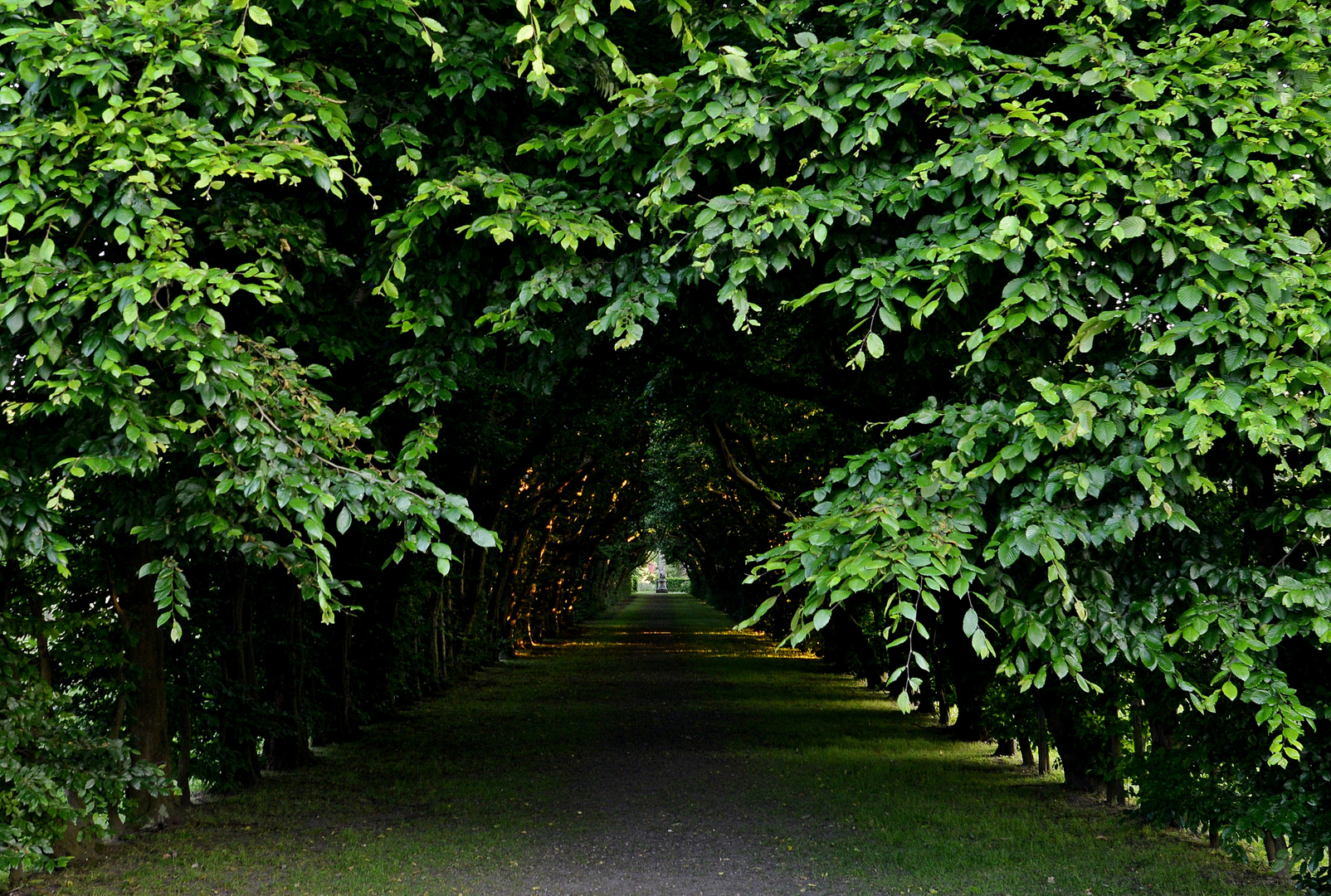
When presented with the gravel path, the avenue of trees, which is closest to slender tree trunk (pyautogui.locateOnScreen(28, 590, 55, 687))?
the avenue of trees

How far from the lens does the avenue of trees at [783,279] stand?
4.74 m

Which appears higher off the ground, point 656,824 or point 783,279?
point 783,279

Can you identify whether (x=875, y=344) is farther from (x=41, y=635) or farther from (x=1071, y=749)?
(x=1071, y=749)

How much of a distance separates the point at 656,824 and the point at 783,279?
18.6ft

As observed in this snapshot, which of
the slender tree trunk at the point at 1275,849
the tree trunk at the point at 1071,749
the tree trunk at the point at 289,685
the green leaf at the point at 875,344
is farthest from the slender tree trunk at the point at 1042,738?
the tree trunk at the point at 289,685

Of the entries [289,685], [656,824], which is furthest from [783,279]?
[289,685]

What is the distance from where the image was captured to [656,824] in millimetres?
9672

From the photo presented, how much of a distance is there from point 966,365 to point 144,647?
7.14 meters

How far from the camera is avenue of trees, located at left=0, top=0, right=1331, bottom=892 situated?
4.74m

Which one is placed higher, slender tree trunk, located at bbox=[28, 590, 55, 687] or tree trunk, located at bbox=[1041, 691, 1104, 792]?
slender tree trunk, located at bbox=[28, 590, 55, 687]

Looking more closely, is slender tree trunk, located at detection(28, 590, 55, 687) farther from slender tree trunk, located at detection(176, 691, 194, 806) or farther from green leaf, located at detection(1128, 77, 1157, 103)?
green leaf, located at detection(1128, 77, 1157, 103)

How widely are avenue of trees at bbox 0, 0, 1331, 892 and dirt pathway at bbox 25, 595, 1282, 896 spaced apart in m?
1.25

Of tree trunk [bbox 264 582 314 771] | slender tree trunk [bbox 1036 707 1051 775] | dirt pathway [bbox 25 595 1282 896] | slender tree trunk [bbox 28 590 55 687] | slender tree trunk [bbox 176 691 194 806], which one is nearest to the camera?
slender tree trunk [bbox 28 590 55 687]

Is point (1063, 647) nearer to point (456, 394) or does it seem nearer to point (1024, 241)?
point (1024, 241)
